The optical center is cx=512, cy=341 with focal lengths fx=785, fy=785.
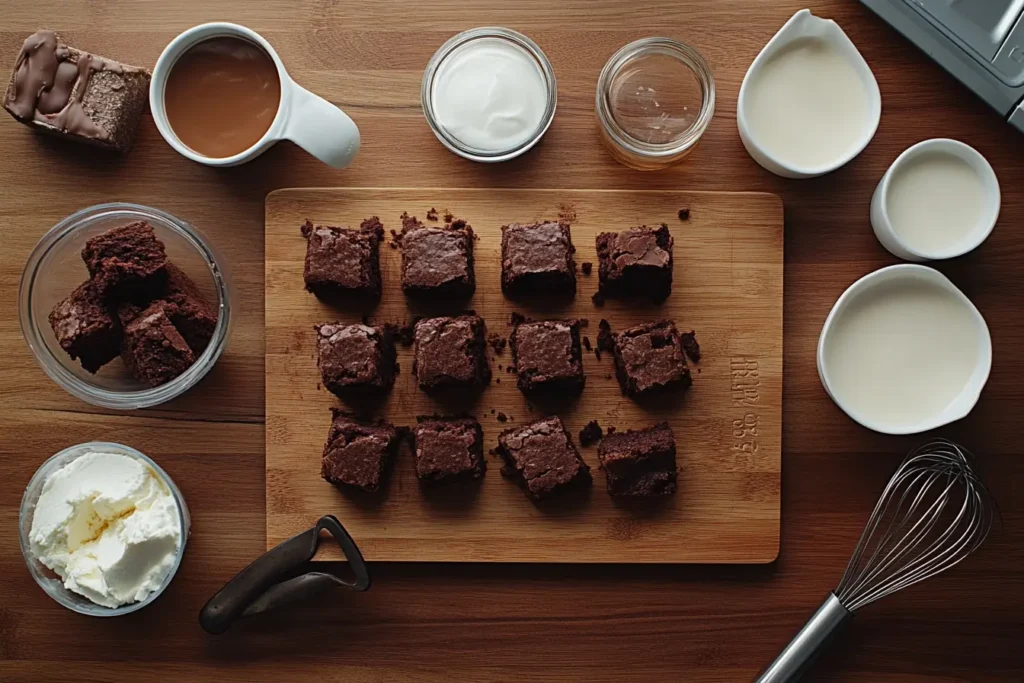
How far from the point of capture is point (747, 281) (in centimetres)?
257

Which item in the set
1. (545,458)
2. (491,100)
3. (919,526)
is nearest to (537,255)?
(491,100)

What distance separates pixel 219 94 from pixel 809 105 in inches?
74.3

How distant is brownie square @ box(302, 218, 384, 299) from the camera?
97.1 inches

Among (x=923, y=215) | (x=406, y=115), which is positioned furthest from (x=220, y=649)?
(x=923, y=215)

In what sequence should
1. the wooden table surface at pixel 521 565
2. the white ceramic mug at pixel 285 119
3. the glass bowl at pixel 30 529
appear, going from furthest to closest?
the wooden table surface at pixel 521 565
the glass bowl at pixel 30 529
the white ceramic mug at pixel 285 119

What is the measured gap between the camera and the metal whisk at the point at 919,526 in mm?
2562

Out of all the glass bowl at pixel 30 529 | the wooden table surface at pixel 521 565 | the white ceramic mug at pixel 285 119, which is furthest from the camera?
the wooden table surface at pixel 521 565

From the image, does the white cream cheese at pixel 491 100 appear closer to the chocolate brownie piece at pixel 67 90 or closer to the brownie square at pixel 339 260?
the brownie square at pixel 339 260

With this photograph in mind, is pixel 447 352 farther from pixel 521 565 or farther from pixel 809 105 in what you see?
pixel 809 105

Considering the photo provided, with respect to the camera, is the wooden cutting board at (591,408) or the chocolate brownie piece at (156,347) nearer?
the chocolate brownie piece at (156,347)

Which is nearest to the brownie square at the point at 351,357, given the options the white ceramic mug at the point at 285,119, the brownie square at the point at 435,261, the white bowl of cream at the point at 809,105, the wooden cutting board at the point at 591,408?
the wooden cutting board at the point at 591,408

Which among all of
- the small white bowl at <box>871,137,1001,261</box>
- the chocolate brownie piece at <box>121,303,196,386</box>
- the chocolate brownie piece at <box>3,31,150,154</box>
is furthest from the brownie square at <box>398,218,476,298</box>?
the small white bowl at <box>871,137,1001,261</box>

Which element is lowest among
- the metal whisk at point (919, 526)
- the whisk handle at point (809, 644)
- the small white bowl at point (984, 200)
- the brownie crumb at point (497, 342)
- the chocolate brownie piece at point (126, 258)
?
the whisk handle at point (809, 644)

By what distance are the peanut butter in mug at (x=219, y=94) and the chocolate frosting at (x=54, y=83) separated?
0.24 metres
